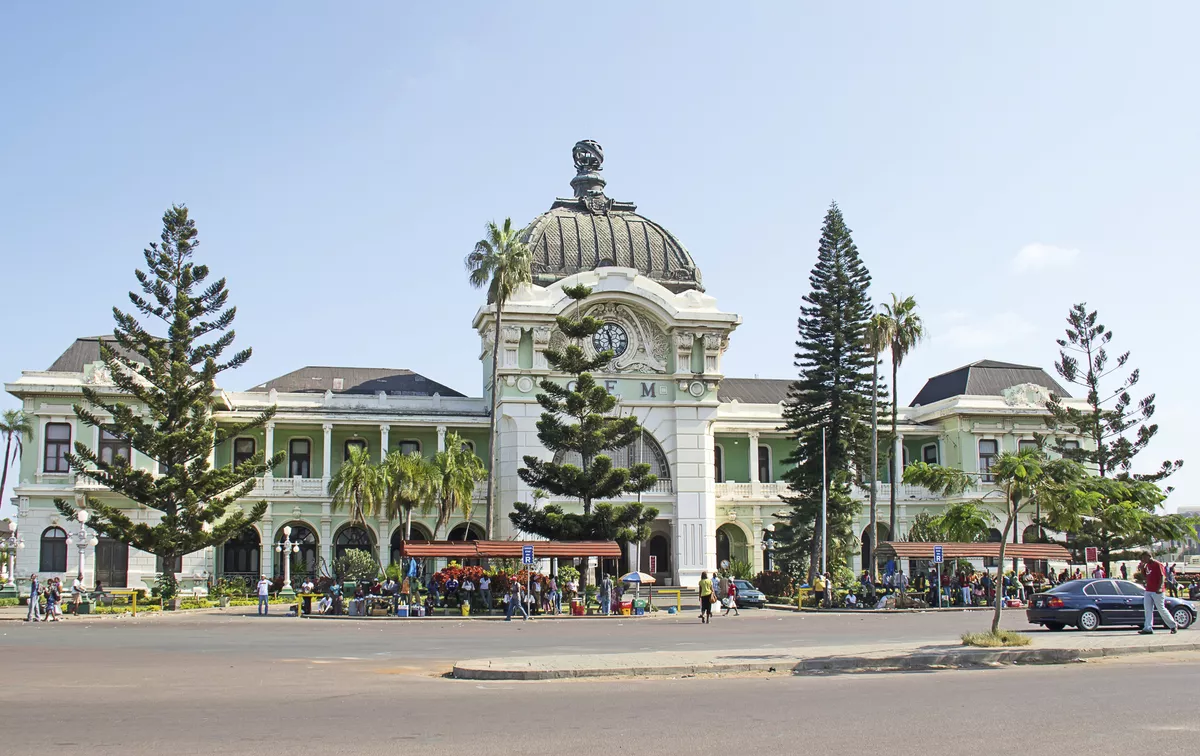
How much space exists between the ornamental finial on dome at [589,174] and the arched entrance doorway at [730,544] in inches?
622

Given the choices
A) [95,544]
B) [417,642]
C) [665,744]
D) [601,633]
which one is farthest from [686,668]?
[95,544]

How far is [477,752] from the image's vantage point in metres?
9.26

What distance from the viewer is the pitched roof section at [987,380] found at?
2277 inches

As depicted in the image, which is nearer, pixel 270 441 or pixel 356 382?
pixel 270 441

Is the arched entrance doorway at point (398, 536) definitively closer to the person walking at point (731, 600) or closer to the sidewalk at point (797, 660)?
the person walking at point (731, 600)

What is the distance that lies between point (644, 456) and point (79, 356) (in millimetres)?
23800

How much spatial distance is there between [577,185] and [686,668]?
4220 centimetres

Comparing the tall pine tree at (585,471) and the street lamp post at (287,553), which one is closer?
the tall pine tree at (585,471)

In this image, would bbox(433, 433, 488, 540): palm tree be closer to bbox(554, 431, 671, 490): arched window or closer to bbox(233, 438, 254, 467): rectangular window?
bbox(554, 431, 671, 490): arched window

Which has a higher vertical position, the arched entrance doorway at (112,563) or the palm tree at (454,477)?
the palm tree at (454,477)

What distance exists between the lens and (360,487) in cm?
4519

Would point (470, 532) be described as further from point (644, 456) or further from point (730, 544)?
point (730, 544)

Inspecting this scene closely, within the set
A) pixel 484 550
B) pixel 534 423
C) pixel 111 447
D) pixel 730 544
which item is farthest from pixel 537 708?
pixel 730 544

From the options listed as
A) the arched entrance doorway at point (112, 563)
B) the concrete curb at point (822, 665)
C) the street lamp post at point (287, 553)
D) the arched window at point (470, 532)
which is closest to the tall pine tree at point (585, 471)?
the street lamp post at point (287, 553)
